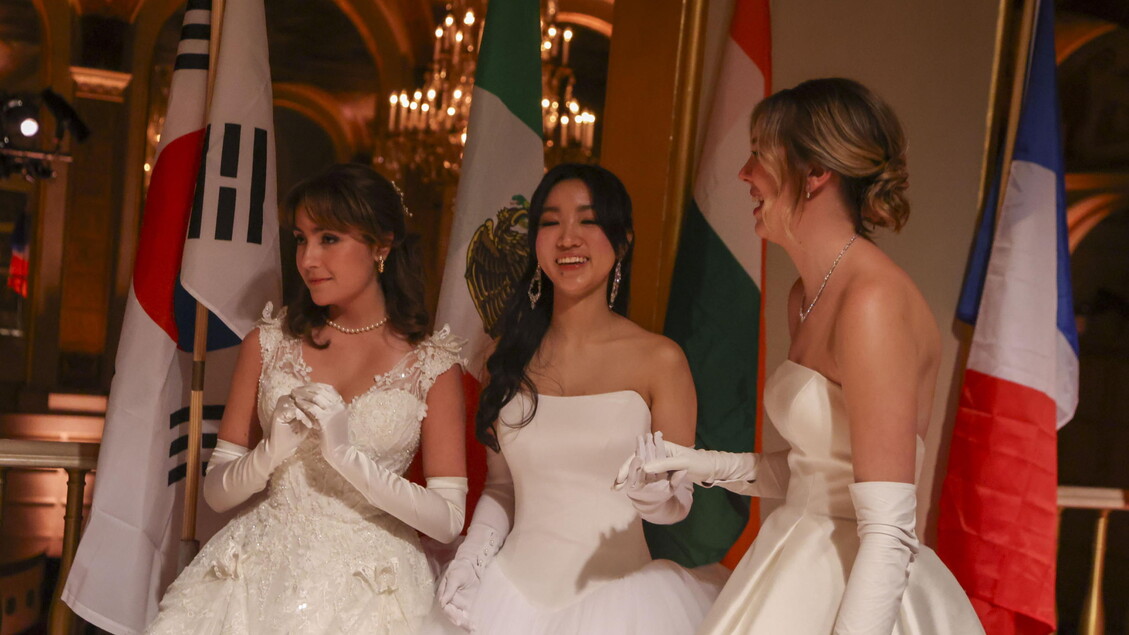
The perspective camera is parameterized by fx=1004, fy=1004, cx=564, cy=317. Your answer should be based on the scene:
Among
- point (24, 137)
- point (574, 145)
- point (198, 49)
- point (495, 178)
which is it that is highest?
point (574, 145)

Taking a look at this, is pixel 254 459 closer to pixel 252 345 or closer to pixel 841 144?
pixel 252 345

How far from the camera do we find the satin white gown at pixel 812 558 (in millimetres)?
1586

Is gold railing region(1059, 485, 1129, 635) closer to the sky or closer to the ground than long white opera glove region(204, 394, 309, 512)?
closer to the ground

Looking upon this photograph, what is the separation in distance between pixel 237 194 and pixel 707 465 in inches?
59.7

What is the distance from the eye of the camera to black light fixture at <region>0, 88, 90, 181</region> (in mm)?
7977

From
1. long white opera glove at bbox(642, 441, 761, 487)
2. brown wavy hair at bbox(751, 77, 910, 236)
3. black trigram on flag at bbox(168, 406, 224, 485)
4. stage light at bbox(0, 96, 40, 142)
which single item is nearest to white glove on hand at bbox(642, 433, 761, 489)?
long white opera glove at bbox(642, 441, 761, 487)

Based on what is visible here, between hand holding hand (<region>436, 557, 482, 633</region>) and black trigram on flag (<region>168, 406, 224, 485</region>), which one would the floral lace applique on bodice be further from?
black trigram on flag (<region>168, 406, 224, 485</region>)

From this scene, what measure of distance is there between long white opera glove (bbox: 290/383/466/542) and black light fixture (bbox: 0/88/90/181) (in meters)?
6.20

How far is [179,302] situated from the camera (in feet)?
8.99

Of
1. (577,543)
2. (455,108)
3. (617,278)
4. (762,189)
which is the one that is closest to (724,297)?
(617,278)

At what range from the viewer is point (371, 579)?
84.0 inches

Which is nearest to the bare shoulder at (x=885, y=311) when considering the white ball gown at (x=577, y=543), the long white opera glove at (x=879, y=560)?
the long white opera glove at (x=879, y=560)

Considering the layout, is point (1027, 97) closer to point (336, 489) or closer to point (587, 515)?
point (587, 515)

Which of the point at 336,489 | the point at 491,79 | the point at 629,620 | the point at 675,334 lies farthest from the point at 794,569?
the point at 491,79
